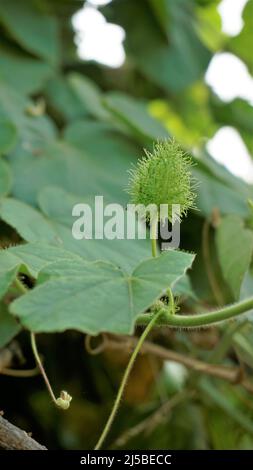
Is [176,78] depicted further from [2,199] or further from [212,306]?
[2,199]

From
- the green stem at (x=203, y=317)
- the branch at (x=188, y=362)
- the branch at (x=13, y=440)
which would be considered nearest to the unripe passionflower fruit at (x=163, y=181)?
the green stem at (x=203, y=317)

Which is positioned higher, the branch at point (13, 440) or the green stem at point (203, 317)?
the green stem at point (203, 317)

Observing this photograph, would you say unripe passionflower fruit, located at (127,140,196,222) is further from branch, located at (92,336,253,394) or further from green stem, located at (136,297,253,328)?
branch, located at (92,336,253,394)

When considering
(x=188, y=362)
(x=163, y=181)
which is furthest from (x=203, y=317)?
(x=188, y=362)

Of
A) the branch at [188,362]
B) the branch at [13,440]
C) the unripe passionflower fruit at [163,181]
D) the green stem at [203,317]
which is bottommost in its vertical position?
the branch at [13,440]

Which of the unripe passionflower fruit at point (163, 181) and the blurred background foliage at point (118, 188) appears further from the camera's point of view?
the blurred background foliage at point (118, 188)

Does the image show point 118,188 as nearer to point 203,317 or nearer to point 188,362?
point 188,362

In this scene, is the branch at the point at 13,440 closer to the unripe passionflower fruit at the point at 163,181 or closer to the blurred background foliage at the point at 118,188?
the unripe passionflower fruit at the point at 163,181
